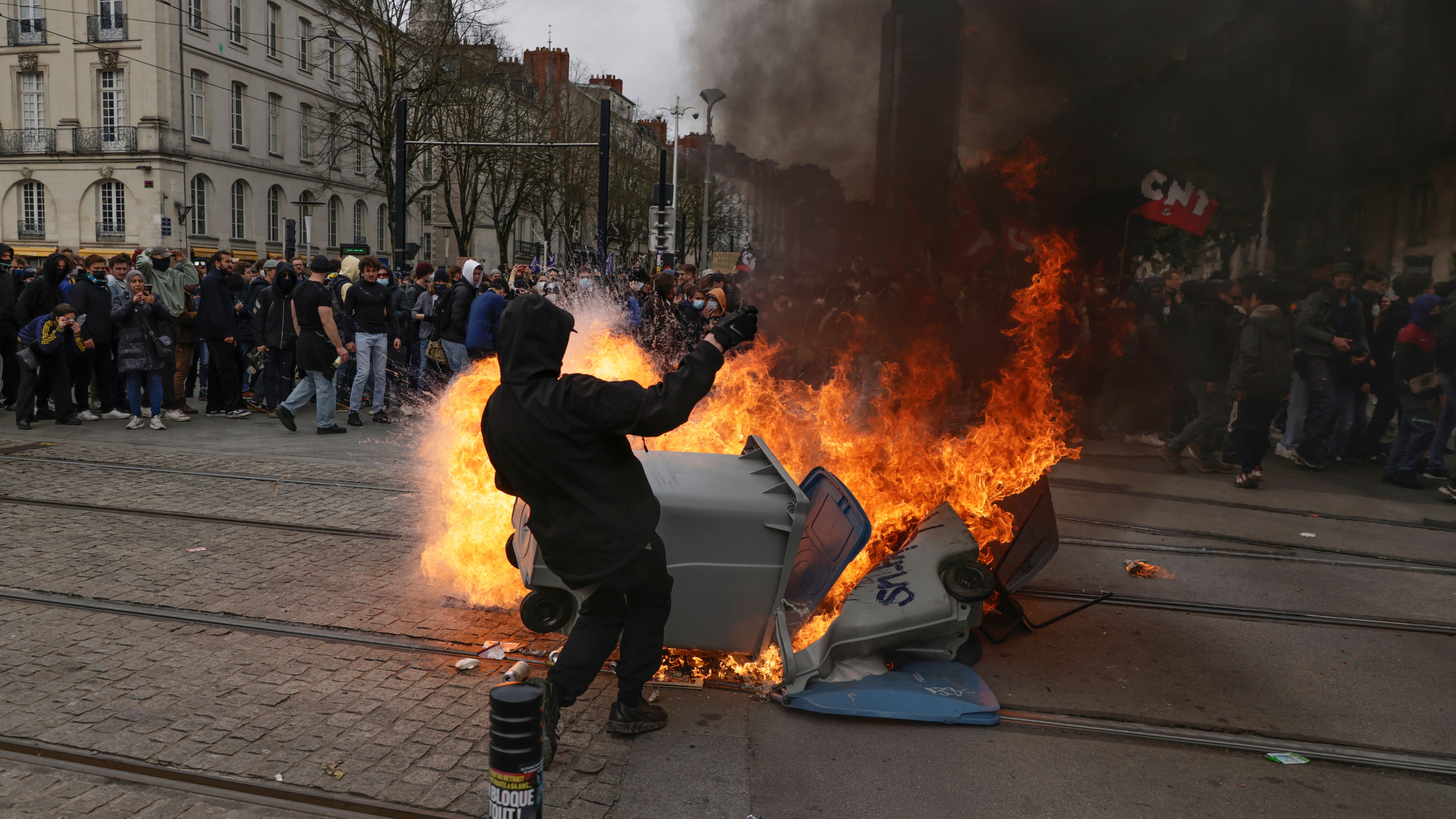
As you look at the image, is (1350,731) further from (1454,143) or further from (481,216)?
(481,216)

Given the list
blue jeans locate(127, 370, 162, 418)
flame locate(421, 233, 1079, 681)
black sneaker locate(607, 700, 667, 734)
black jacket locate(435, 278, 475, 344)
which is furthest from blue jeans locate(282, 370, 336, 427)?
black sneaker locate(607, 700, 667, 734)

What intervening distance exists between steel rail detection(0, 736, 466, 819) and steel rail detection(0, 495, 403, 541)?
110 inches

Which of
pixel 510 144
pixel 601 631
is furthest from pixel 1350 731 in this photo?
pixel 510 144

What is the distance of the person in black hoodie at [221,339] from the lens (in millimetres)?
10547

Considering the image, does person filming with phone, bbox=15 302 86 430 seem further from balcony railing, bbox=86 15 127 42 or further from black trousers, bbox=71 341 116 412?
balcony railing, bbox=86 15 127 42

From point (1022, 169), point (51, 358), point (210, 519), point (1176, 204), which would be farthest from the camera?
point (51, 358)

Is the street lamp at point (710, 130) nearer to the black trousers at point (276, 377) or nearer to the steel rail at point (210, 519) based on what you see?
the steel rail at point (210, 519)

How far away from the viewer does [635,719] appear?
3.67 metres

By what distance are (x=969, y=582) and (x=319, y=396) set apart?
793cm

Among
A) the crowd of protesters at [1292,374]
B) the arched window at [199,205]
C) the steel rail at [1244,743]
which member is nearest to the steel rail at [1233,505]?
the crowd of protesters at [1292,374]

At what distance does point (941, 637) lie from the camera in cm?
416

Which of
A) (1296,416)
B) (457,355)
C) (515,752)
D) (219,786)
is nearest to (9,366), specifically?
(457,355)

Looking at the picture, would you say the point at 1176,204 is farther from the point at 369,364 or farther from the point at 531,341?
the point at 369,364

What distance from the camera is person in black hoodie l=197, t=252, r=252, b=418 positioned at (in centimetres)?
1055
